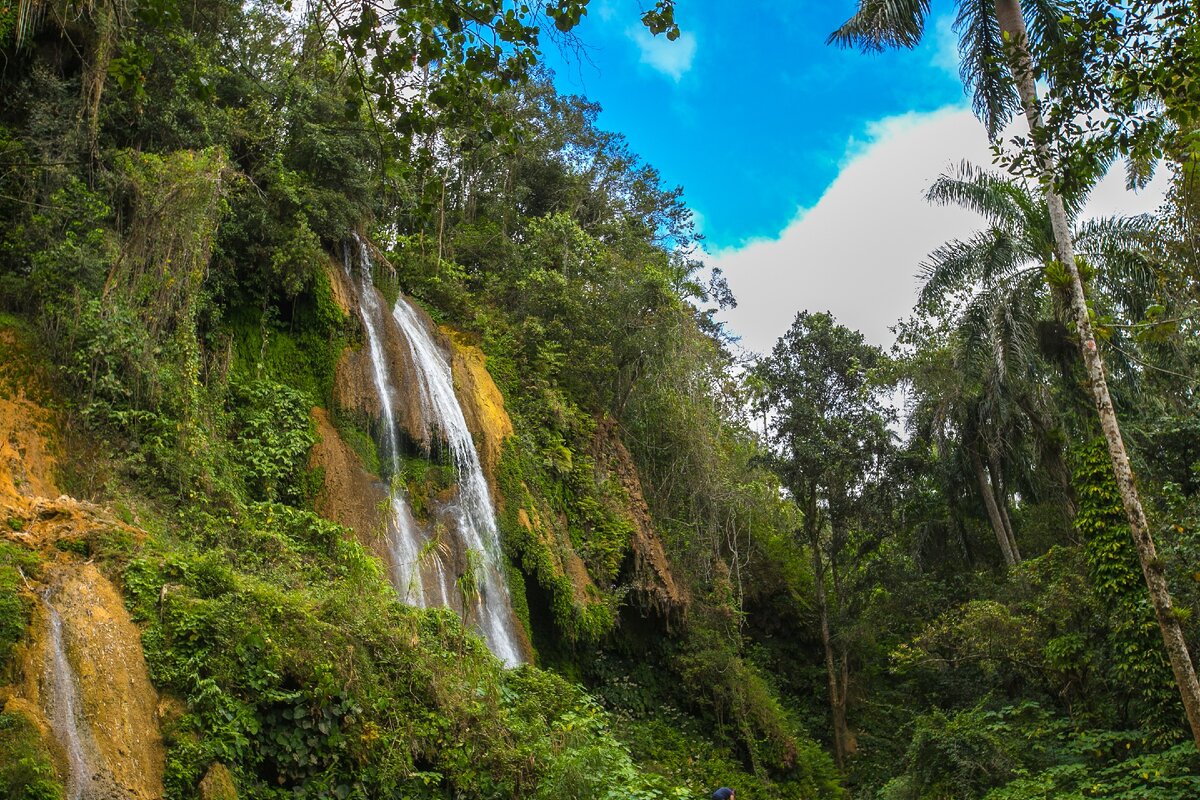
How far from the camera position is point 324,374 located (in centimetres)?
1342

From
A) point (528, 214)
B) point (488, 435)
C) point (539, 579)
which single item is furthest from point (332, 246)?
point (528, 214)

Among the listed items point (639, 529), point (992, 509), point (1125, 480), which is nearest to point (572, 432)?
point (639, 529)

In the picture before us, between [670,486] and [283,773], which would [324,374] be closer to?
[283,773]

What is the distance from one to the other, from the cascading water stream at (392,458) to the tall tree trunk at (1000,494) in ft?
54.3

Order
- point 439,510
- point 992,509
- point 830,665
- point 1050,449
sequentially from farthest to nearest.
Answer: point 992,509 → point 830,665 → point 1050,449 → point 439,510

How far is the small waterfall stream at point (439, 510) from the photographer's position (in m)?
11.8

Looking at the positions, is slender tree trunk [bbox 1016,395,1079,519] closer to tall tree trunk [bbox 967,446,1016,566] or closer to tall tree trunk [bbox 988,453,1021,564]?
tall tree trunk [bbox 967,446,1016,566]

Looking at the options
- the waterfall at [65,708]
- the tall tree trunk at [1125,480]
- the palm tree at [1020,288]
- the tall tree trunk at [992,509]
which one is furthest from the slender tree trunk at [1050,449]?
the waterfall at [65,708]

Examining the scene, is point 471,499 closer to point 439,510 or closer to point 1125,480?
point 439,510

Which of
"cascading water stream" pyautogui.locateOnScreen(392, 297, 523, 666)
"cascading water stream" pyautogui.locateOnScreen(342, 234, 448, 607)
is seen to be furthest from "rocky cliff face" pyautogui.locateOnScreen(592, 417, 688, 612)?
"cascading water stream" pyautogui.locateOnScreen(342, 234, 448, 607)

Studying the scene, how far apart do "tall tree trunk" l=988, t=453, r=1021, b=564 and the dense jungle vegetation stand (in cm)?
54

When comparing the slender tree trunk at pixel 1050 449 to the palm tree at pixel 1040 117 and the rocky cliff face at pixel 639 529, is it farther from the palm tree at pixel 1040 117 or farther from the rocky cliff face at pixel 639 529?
the rocky cliff face at pixel 639 529

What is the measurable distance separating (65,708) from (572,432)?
1339 centimetres

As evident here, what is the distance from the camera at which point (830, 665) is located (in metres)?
22.0
